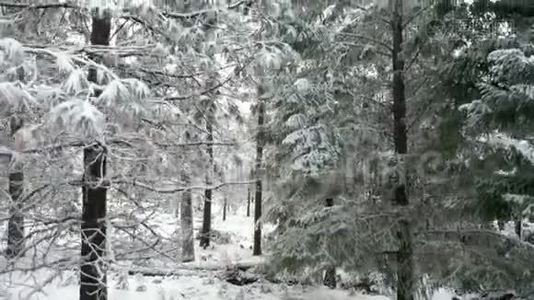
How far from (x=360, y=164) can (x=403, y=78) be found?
145 cm

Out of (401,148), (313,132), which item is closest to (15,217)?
(313,132)

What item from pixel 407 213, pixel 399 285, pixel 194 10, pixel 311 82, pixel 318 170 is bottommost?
pixel 399 285

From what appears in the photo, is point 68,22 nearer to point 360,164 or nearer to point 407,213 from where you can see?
point 360,164

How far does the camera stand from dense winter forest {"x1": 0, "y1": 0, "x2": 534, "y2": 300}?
4.80 m

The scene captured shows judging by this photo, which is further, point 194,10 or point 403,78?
point 403,78

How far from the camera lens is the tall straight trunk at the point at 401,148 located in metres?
6.36

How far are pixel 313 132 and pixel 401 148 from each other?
4.52 feet

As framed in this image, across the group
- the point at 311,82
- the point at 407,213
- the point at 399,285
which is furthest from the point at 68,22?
the point at 399,285

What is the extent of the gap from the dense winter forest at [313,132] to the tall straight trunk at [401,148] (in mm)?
21

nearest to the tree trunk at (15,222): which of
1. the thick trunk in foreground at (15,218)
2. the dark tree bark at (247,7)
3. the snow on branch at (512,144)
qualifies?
the thick trunk in foreground at (15,218)

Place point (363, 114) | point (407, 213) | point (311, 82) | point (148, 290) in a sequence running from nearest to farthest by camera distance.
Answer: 1. point (407, 213)
2. point (311, 82)
3. point (363, 114)
4. point (148, 290)

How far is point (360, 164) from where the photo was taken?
23.0 ft

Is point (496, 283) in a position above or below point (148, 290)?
above

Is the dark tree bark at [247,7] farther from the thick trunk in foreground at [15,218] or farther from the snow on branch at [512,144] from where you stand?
the snow on branch at [512,144]
